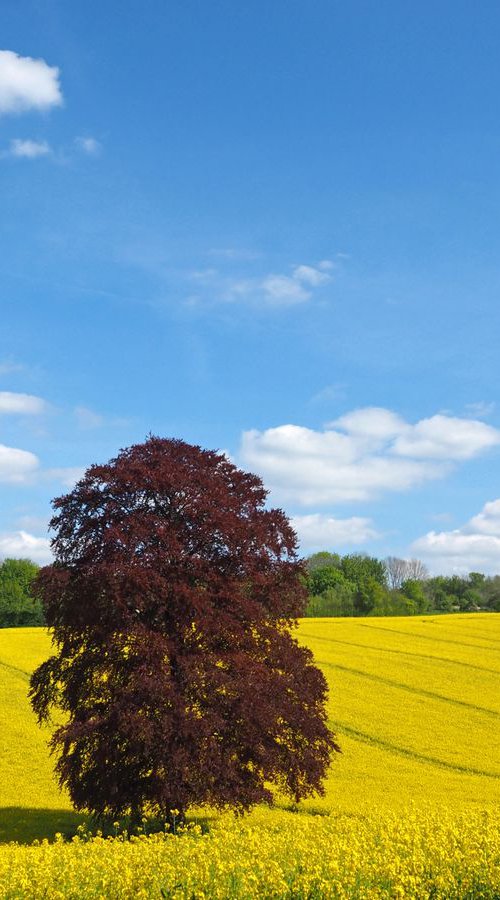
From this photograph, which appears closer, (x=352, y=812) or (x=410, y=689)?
(x=352, y=812)

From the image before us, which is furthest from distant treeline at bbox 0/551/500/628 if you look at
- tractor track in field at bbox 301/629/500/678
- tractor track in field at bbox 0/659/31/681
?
tractor track in field at bbox 0/659/31/681

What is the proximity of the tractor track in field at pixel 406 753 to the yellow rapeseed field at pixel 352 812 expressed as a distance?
0.21 ft

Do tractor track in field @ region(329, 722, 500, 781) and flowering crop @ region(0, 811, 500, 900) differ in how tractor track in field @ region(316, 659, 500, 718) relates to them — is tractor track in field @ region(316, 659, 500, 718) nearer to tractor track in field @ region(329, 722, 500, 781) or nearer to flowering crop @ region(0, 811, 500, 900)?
tractor track in field @ region(329, 722, 500, 781)

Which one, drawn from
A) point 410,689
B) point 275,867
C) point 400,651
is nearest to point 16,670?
point 410,689

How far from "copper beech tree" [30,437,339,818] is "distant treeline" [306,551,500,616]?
70671 mm

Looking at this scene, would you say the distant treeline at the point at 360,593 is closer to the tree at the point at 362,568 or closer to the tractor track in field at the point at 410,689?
the tree at the point at 362,568

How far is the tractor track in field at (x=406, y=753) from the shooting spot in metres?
26.2

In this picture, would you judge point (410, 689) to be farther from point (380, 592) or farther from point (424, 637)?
point (380, 592)

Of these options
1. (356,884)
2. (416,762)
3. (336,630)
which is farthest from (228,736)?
(336,630)

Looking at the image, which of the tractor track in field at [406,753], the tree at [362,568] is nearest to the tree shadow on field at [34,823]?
the tractor track in field at [406,753]

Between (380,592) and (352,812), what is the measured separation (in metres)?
85.6

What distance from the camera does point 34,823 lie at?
20953 mm

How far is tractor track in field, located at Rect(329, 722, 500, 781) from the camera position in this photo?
26175 millimetres

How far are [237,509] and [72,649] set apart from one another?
5.57 metres
